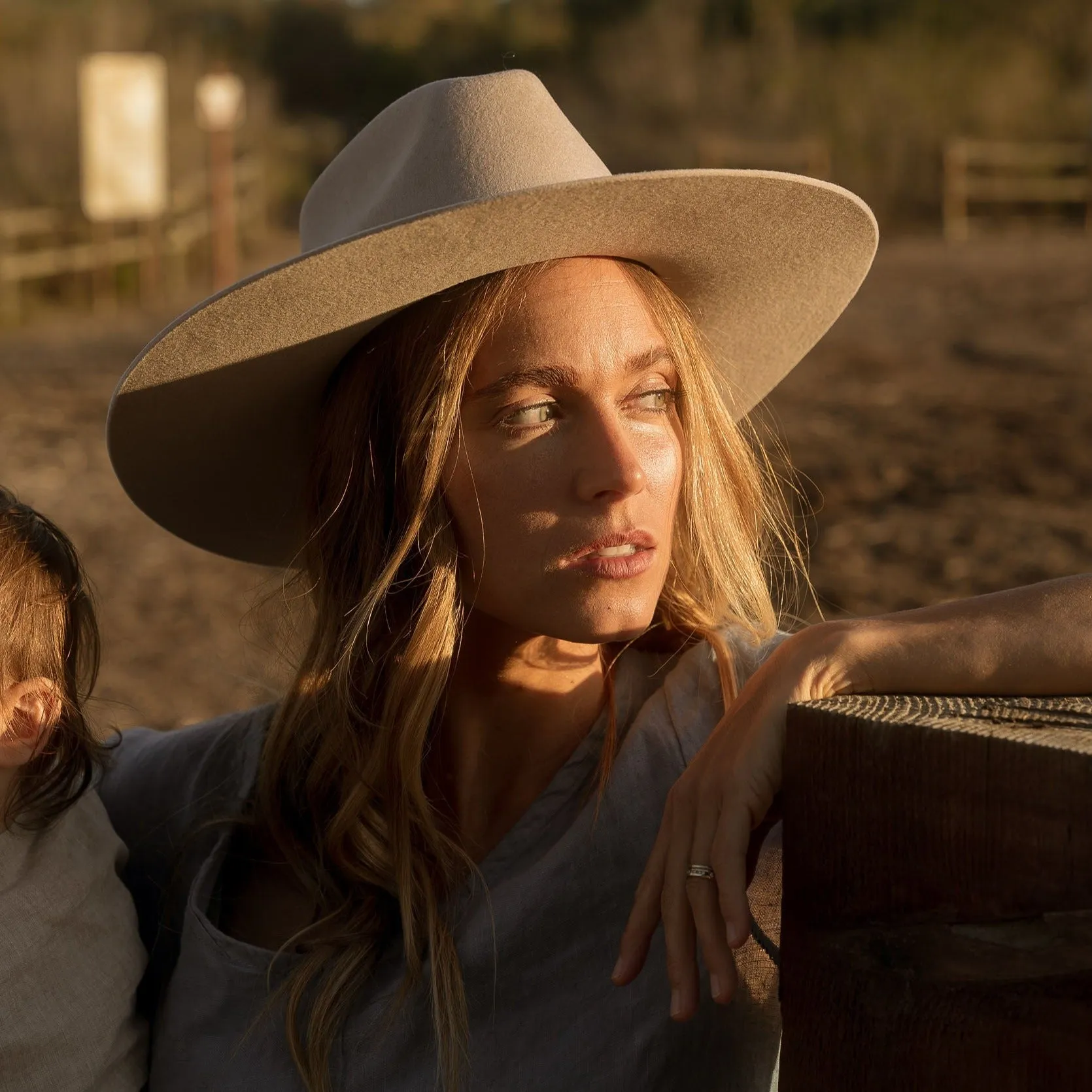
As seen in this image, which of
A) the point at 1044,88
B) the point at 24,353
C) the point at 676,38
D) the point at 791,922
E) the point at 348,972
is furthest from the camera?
the point at 676,38

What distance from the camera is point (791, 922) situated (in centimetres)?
128

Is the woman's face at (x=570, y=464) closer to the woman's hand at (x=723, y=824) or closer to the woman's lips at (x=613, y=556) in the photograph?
the woman's lips at (x=613, y=556)

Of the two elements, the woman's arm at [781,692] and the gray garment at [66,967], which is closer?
the woman's arm at [781,692]

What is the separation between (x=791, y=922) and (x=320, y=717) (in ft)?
2.59

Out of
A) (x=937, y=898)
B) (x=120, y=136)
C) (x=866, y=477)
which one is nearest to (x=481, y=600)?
(x=937, y=898)

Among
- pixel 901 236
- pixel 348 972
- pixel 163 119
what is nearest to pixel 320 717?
pixel 348 972

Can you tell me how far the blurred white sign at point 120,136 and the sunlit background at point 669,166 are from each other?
0.03m

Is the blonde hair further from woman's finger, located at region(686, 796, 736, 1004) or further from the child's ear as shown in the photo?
woman's finger, located at region(686, 796, 736, 1004)

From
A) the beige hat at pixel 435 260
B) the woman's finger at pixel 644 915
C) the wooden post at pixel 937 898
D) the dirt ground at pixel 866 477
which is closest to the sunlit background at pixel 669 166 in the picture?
the dirt ground at pixel 866 477

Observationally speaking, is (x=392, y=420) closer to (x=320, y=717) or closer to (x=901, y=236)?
(x=320, y=717)

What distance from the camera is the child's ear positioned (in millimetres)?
1788

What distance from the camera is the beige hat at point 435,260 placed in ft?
5.53

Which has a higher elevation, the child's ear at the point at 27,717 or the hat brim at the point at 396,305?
the hat brim at the point at 396,305

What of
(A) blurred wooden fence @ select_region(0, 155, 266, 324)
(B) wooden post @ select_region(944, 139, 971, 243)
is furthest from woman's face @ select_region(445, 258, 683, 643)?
(B) wooden post @ select_region(944, 139, 971, 243)
